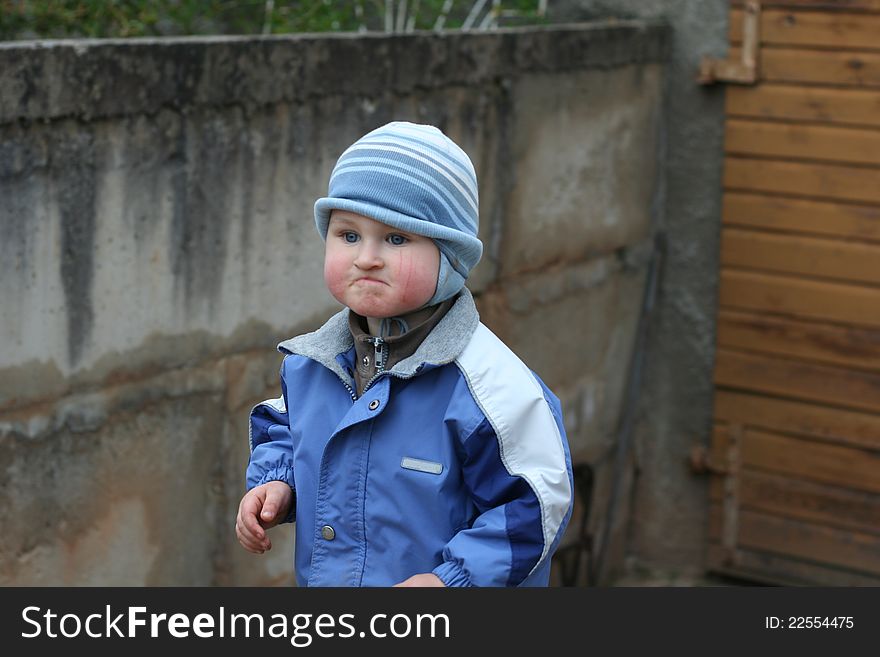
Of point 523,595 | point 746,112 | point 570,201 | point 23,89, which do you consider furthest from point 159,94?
point 746,112

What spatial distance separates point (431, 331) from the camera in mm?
2064

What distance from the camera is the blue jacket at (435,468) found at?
1949 mm

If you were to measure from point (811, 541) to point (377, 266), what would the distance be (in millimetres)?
3945

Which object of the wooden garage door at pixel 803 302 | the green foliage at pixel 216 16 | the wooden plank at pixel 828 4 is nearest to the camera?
the green foliage at pixel 216 16

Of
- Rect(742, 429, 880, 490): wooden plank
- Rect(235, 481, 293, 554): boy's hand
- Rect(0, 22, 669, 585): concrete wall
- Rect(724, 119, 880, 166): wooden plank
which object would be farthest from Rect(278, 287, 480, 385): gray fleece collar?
Rect(742, 429, 880, 490): wooden plank

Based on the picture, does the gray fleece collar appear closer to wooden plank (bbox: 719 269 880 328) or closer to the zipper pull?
the zipper pull

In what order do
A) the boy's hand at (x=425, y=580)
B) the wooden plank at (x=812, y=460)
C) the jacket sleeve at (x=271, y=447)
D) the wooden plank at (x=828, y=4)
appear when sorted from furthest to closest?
the wooden plank at (x=812, y=460) < the wooden plank at (x=828, y=4) < the jacket sleeve at (x=271, y=447) < the boy's hand at (x=425, y=580)

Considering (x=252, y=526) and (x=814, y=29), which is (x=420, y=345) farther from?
(x=814, y=29)

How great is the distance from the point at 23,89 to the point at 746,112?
10.4 feet

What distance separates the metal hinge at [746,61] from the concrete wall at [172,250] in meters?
0.98

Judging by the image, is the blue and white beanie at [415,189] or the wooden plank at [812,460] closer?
the blue and white beanie at [415,189]

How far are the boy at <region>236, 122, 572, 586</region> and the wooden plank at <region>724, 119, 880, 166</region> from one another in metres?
3.34

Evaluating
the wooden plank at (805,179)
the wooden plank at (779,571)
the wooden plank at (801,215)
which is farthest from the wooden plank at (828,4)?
the wooden plank at (779,571)

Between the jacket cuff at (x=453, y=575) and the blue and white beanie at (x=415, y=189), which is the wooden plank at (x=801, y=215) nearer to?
the blue and white beanie at (x=415, y=189)
